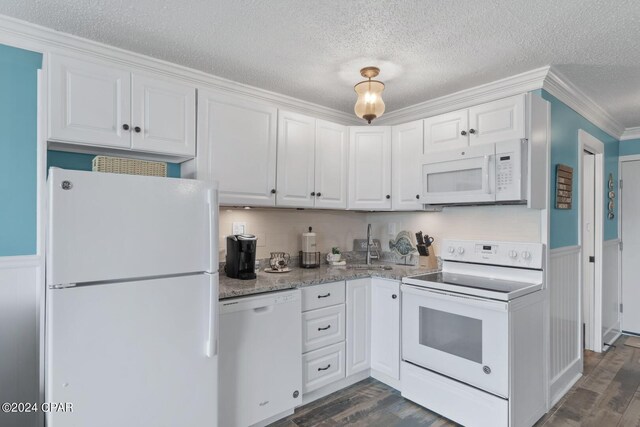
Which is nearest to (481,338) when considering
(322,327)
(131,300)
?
(322,327)

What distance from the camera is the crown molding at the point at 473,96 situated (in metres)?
2.37

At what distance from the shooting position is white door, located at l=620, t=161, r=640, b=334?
381cm

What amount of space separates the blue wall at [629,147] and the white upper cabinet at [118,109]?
4.65m

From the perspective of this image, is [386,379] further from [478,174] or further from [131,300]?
[131,300]

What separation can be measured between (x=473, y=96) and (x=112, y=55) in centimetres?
256

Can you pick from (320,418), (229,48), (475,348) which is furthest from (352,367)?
(229,48)

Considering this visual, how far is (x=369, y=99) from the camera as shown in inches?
86.7

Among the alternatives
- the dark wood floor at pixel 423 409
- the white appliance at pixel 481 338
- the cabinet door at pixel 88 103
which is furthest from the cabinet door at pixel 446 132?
the cabinet door at pixel 88 103

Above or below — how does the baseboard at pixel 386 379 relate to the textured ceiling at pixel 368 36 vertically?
below

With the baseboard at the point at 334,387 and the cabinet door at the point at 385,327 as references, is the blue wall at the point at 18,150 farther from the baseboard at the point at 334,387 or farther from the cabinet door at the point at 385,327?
the cabinet door at the point at 385,327

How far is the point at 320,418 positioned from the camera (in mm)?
2256

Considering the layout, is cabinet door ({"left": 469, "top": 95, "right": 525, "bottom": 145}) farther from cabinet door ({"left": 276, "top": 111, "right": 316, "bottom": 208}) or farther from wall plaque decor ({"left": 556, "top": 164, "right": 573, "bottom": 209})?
cabinet door ({"left": 276, "top": 111, "right": 316, "bottom": 208})

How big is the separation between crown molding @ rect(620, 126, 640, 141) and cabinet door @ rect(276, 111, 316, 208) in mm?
3660

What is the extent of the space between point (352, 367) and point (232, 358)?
1.06 meters
